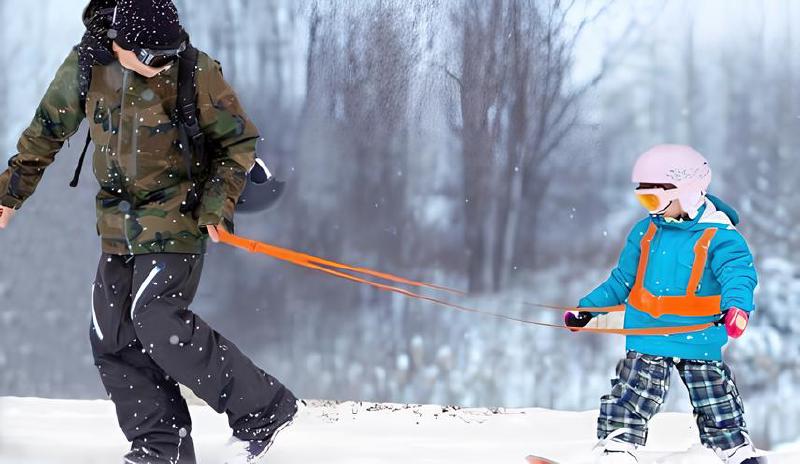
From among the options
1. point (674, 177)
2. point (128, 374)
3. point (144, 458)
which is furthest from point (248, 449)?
point (674, 177)

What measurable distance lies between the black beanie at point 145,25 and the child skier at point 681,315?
131cm

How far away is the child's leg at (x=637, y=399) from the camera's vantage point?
9.39ft

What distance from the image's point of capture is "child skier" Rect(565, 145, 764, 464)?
285 cm

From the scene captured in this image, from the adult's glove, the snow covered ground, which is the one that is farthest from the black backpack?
the adult's glove

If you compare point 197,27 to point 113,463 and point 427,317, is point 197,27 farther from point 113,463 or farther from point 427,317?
point 113,463

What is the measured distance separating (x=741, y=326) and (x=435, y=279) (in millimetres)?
1381

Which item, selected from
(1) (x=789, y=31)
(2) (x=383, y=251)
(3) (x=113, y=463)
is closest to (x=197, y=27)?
A: (2) (x=383, y=251)

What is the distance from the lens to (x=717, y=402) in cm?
286

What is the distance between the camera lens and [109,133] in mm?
2783

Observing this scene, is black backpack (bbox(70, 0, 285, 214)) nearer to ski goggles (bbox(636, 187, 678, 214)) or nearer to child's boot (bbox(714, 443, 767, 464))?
ski goggles (bbox(636, 187, 678, 214))

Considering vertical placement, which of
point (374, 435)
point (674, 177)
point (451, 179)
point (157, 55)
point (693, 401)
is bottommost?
point (374, 435)

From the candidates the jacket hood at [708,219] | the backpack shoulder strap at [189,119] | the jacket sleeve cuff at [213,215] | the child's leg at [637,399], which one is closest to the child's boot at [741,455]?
the child's leg at [637,399]

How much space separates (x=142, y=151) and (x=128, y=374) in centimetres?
62

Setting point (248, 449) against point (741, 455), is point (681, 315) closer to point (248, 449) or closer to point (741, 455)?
point (741, 455)
